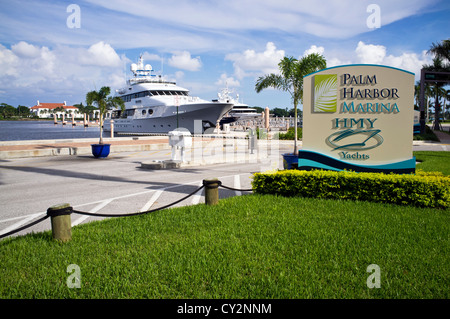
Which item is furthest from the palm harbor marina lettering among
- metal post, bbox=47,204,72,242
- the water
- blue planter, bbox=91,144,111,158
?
the water

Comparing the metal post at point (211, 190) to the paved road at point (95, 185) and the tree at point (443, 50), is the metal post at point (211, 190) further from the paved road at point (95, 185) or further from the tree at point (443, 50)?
the tree at point (443, 50)

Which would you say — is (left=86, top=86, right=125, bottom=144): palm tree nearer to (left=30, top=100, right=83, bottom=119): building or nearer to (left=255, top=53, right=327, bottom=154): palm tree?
(left=255, top=53, right=327, bottom=154): palm tree

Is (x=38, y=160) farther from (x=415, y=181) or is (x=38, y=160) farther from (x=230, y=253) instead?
(x=415, y=181)

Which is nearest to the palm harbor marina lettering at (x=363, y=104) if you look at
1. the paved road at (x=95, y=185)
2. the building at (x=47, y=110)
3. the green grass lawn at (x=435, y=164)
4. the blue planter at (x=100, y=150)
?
the paved road at (x=95, y=185)

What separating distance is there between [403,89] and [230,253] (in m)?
5.25

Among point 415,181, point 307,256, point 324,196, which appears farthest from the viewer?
point 324,196

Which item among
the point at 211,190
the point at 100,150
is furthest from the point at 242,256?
the point at 100,150

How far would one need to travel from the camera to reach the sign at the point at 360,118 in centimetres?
674

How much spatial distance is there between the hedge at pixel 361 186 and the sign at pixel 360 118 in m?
0.57
